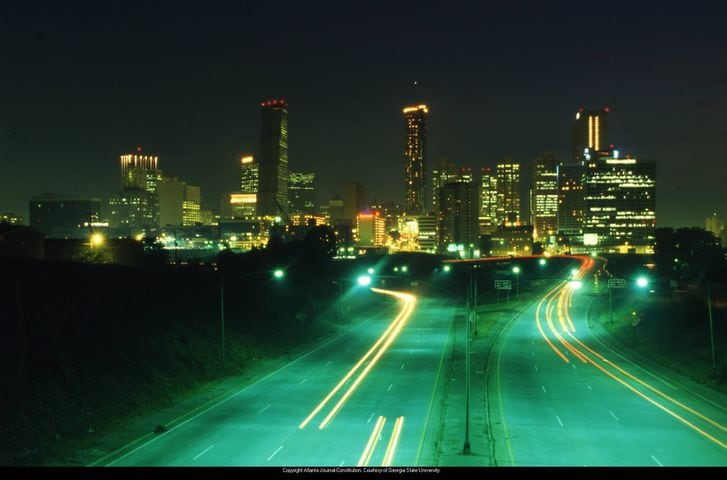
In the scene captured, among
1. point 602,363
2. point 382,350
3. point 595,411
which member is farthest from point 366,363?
point 595,411

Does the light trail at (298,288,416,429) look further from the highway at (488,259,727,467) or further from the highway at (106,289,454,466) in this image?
the highway at (488,259,727,467)

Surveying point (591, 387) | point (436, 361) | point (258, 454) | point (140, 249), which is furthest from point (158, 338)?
point (140, 249)

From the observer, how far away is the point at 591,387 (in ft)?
147

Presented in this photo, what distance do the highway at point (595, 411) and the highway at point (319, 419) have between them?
446cm

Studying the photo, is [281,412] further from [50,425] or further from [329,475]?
[329,475]

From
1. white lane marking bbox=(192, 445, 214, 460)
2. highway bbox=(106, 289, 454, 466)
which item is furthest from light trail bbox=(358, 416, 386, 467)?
white lane marking bbox=(192, 445, 214, 460)

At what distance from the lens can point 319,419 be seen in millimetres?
33938

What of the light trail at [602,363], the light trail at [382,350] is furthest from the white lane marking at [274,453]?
the light trail at [602,363]

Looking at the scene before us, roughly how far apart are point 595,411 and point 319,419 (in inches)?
558

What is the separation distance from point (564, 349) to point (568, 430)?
113ft

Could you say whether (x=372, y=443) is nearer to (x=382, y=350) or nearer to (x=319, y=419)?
(x=319, y=419)

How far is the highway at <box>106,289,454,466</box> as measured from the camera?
2623 centimetres

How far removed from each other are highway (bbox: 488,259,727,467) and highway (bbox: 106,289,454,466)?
14.6 feet

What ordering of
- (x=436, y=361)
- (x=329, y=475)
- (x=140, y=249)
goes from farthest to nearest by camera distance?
(x=140, y=249), (x=436, y=361), (x=329, y=475)
